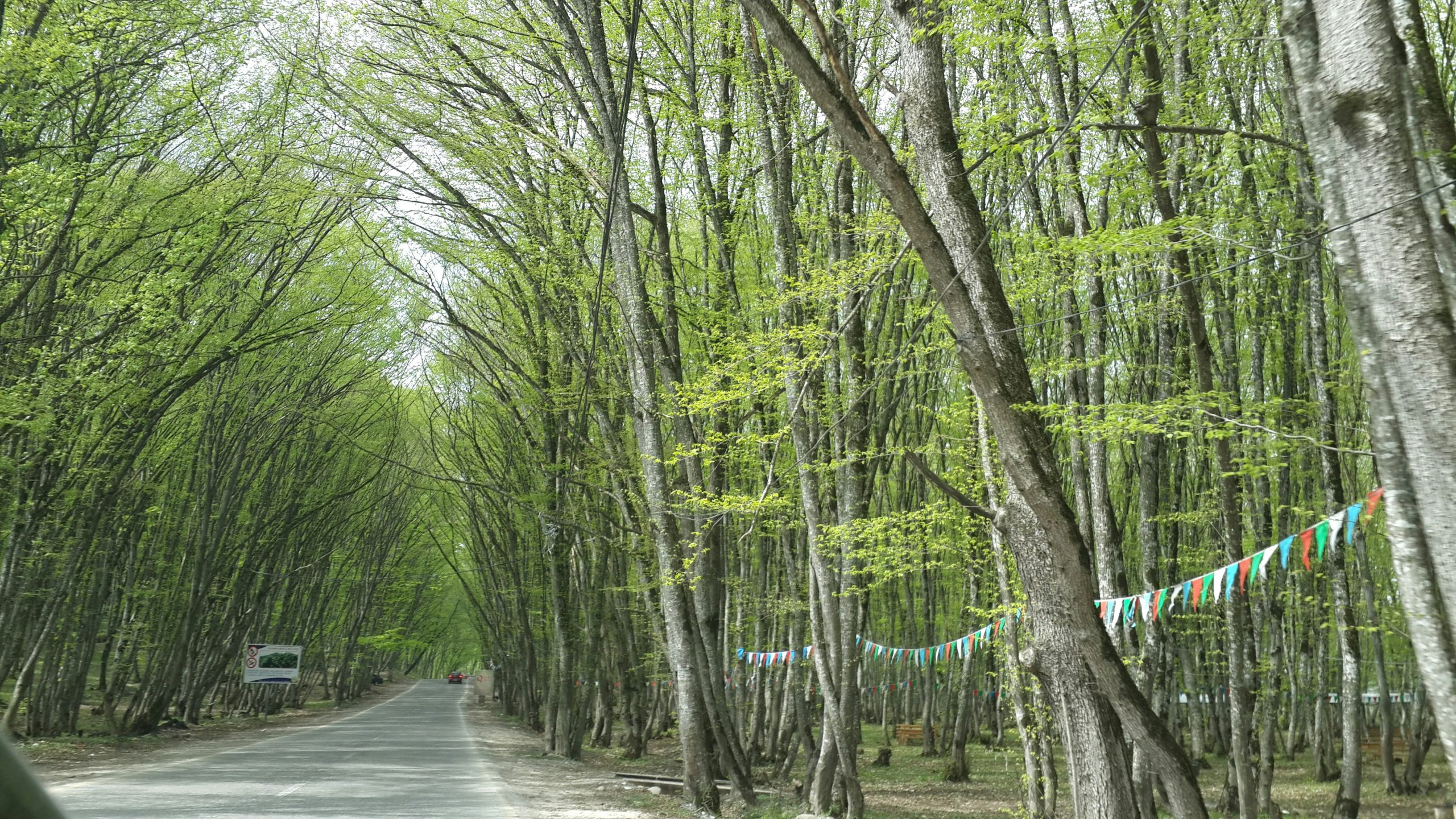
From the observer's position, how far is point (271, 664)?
33.3m

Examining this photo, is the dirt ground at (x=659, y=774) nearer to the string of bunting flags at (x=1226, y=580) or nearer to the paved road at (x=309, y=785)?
the paved road at (x=309, y=785)

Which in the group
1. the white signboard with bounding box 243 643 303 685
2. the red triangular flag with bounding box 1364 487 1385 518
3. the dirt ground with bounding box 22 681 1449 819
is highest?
the red triangular flag with bounding box 1364 487 1385 518

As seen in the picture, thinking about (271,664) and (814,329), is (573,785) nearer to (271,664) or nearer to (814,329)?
A: (814,329)

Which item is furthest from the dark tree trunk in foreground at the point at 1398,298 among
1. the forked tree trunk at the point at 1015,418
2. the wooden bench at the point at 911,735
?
the wooden bench at the point at 911,735

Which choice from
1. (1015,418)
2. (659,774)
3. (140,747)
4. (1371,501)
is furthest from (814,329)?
(140,747)

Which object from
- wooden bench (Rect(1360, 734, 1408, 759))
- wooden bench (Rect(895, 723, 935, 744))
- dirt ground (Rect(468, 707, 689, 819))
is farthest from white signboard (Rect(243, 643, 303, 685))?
wooden bench (Rect(1360, 734, 1408, 759))

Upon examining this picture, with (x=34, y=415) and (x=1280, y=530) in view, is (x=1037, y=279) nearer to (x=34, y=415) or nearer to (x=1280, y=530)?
(x=1280, y=530)

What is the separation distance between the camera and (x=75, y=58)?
40.6ft

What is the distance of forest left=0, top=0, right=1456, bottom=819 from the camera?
6965mm

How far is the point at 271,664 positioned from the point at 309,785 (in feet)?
71.0

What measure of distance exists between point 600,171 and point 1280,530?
1132 centimetres

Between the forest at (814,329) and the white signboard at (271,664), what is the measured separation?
595 cm

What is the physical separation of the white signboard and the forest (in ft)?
19.5

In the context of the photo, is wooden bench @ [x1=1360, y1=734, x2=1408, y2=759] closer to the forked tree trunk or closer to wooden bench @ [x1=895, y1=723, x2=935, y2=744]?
wooden bench @ [x1=895, y1=723, x2=935, y2=744]
